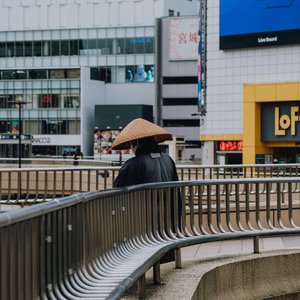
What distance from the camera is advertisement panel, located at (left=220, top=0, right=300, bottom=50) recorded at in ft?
197

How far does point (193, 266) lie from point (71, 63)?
9767 centimetres

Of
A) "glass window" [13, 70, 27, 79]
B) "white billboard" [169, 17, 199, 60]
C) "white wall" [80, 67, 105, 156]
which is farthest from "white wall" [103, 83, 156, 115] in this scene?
"glass window" [13, 70, 27, 79]

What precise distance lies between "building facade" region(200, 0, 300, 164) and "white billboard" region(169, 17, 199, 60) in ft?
123

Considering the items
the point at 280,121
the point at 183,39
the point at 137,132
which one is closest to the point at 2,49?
the point at 183,39

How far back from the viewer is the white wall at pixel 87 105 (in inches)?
3976

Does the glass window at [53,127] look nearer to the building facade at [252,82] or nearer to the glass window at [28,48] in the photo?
the glass window at [28,48]

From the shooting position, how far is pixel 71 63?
104750mm

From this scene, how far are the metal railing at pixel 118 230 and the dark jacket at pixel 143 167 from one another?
0.14m

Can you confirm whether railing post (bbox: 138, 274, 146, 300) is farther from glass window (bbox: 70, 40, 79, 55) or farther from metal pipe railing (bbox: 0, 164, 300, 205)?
glass window (bbox: 70, 40, 79, 55)

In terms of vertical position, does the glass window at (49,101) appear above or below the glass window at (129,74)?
below

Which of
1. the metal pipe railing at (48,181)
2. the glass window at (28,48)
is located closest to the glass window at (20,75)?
the glass window at (28,48)

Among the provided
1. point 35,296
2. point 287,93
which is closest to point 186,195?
point 35,296

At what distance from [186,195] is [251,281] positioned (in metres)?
1.17

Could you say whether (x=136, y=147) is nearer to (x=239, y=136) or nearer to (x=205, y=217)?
(x=205, y=217)
